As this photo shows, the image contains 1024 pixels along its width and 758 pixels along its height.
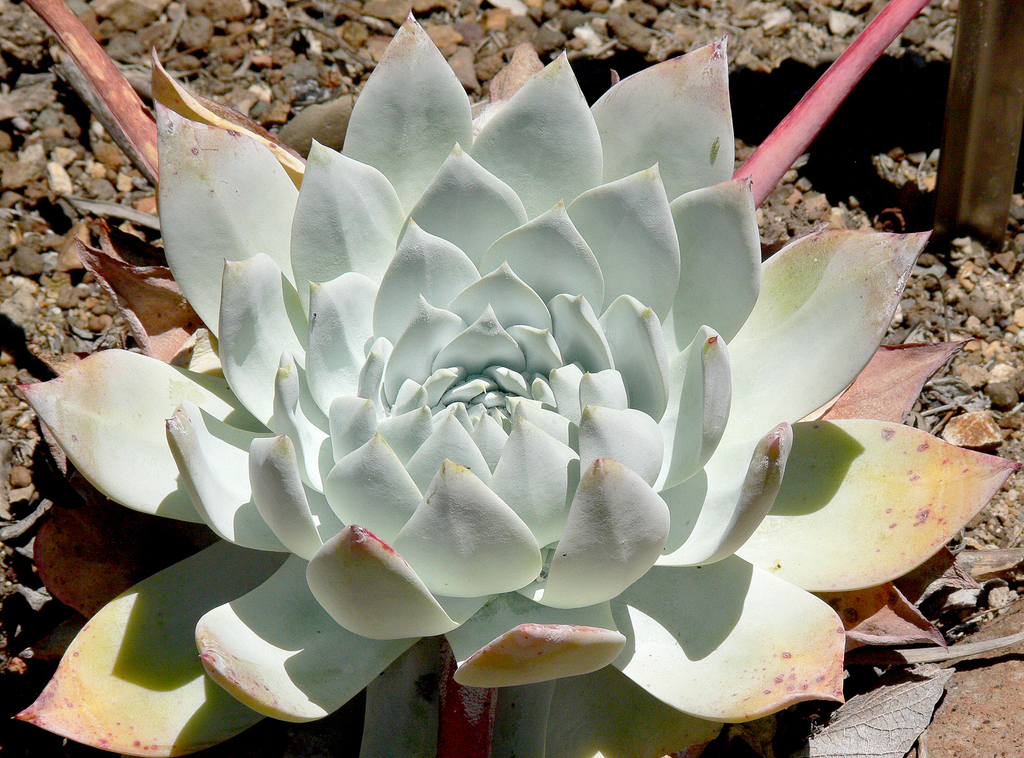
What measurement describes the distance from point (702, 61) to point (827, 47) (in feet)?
4.11

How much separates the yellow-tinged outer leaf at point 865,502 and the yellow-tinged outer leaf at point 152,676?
72 cm

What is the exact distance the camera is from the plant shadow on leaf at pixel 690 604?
1.14 m

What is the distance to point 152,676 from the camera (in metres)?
1.20

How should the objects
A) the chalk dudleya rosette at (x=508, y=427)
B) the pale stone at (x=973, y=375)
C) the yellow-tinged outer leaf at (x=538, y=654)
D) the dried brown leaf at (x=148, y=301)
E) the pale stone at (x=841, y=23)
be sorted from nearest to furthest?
the yellow-tinged outer leaf at (x=538, y=654)
the chalk dudleya rosette at (x=508, y=427)
the dried brown leaf at (x=148, y=301)
the pale stone at (x=973, y=375)
the pale stone at (x=841, y=23)

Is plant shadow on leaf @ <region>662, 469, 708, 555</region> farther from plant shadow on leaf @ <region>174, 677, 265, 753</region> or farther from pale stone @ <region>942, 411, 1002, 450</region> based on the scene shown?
pale stone @ <region>942, 411, 1002, 450</region>

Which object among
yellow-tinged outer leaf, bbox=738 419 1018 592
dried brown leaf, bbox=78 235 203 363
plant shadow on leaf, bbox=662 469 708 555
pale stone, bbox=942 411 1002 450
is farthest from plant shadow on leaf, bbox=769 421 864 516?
dried brown leaf, bbox=78 235 203 363

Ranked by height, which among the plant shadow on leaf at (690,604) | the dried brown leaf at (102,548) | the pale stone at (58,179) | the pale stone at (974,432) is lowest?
the dried brown leaf at (102,548)

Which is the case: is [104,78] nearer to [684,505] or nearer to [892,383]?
[684,505]

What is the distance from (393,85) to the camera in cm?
132

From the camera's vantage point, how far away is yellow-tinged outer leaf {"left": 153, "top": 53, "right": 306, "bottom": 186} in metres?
1.46

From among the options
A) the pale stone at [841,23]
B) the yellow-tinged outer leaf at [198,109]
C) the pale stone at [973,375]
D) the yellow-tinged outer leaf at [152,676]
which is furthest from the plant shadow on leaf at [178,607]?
the pale stone at [841,23]

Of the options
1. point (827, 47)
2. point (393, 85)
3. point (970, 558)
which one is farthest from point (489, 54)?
point (970, 558)

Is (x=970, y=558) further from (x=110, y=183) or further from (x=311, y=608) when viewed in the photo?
(x=110, y=183)

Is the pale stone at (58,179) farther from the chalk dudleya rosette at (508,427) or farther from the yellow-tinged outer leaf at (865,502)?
the yellow-tinged outer leaf at (865,502)
